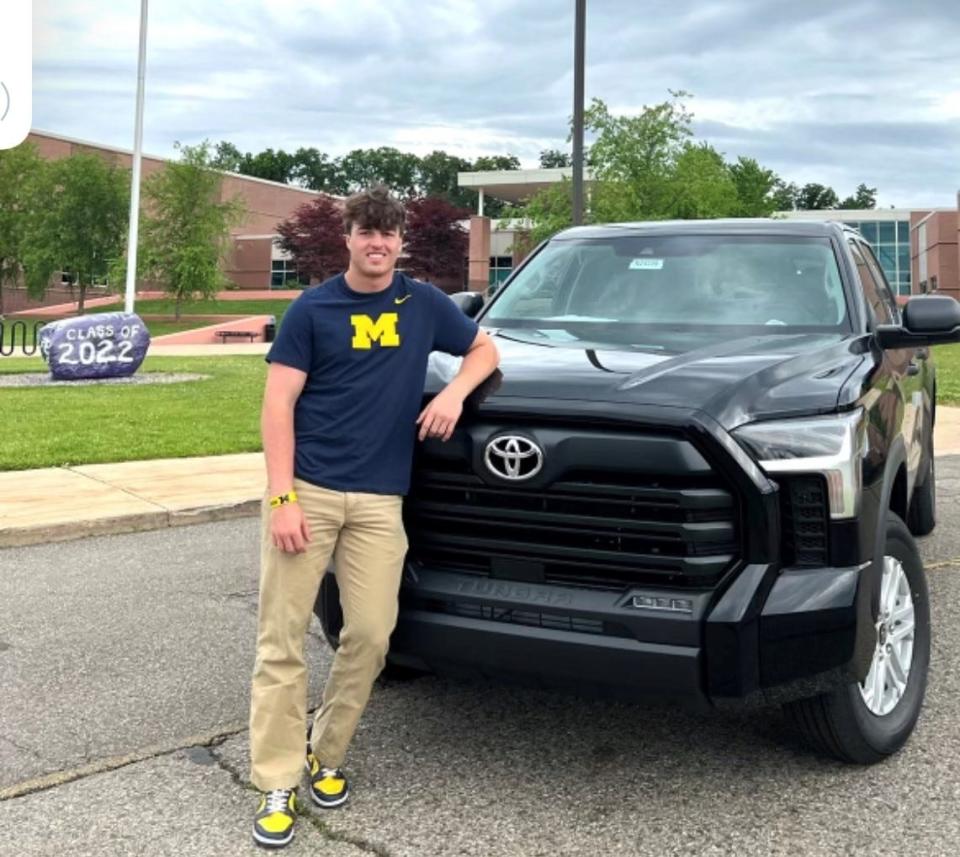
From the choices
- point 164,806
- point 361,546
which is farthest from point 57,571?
point 361,546

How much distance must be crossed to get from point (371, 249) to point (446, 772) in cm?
173

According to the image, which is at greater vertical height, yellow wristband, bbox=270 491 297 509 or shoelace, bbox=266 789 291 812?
yellow wristband, bbox=270 491 297 509

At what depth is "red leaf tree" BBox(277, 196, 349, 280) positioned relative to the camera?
205ft

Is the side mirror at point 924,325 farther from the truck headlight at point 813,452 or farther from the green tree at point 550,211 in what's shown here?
the green tree at point 550,211

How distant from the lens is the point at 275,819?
3.16 metres

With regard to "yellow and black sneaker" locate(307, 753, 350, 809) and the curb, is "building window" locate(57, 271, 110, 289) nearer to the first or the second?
the curb

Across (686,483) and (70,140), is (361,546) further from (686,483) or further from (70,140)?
(70,140)

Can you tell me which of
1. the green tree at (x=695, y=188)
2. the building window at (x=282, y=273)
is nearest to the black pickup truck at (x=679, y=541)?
the green tree at (x=695, y=188)

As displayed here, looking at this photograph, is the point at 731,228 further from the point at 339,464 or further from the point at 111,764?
the point at 111,764

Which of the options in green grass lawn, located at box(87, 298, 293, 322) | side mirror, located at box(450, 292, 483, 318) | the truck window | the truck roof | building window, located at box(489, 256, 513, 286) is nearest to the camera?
the truck window

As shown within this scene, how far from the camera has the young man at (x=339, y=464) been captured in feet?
10.4

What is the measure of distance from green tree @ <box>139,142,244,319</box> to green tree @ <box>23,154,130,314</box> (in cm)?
256

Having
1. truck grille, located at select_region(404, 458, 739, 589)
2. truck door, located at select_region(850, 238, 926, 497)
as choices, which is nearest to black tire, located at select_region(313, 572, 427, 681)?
truck grille, located at select_region(404, 458, 739, 589)

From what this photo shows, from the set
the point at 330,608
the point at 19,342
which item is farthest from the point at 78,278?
the point at 330,608
